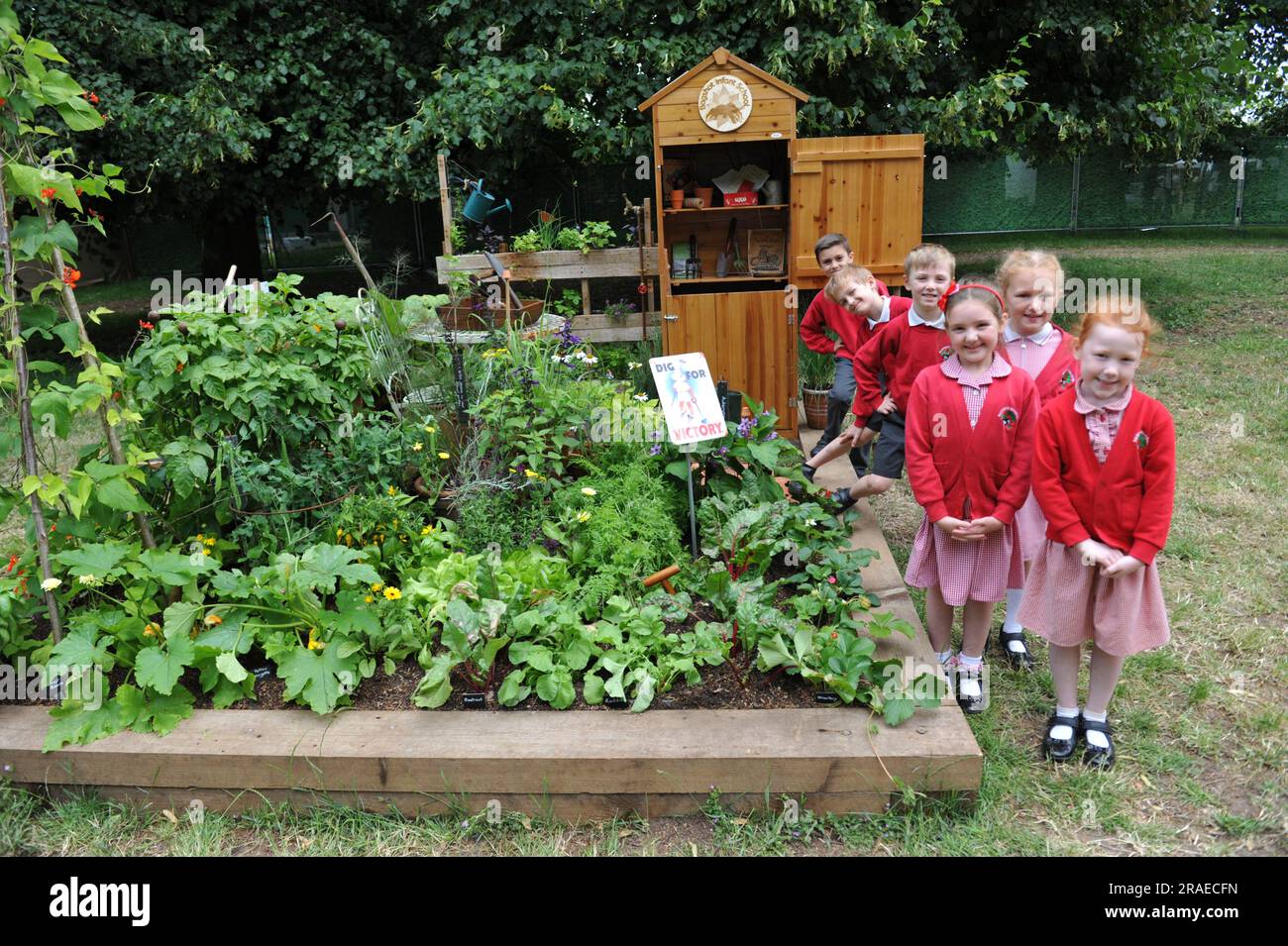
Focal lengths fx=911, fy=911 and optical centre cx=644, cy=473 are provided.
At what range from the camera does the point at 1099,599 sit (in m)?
2.88

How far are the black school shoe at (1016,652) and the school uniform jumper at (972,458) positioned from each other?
505mm

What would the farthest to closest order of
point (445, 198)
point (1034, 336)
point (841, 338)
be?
point (445, 198) < point (841, 338) < point (1034, 336)

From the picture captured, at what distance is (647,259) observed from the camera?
7.33 m

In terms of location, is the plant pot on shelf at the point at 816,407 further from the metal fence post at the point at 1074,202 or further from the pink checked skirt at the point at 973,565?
the metal fence post at the point at 1074,202

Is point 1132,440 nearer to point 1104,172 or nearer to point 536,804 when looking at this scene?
point 536,804

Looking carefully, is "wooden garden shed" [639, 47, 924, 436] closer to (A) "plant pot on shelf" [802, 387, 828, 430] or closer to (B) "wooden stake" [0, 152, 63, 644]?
(A) "plant pot on shelf" [802, 387, 828, 430]

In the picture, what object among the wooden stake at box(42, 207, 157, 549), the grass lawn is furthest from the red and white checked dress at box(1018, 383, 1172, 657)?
the wooden stake at box(42, 207, 157, 549)

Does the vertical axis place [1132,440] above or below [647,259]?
below

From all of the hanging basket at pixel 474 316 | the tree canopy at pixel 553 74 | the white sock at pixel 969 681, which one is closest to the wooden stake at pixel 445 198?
the tree canopy at pixel 553 74

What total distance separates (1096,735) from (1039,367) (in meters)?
1.36

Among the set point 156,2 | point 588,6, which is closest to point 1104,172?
point 588,6

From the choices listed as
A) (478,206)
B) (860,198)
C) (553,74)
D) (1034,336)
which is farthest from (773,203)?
(1034,336)

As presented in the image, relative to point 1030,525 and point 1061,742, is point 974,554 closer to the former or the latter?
point 1030,525

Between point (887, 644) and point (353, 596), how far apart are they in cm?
192
